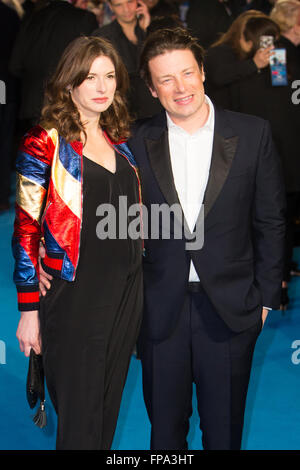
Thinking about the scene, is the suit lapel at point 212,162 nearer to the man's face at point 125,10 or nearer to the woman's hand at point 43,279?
the woman's hand at point 43,279

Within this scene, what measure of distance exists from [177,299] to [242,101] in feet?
8.71

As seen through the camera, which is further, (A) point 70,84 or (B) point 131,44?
(B) point 131,44

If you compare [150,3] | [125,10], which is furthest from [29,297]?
[150,3]

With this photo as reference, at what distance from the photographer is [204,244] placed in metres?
2.49

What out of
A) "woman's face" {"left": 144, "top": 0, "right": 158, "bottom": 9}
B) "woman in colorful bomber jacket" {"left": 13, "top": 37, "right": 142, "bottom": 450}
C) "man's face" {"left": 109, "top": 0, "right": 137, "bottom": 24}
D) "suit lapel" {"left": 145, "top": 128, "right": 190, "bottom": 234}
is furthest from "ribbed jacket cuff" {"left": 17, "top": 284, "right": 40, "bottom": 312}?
"woman's face" {"left": 144, "top": 0, "right": 158, "bottom": 9}

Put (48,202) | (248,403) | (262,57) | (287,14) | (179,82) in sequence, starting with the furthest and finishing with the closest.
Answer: (287,14) → (262,57) → (248,403) → (179,82) → (48,202)

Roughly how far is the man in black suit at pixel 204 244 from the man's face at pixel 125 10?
2536 millimetres

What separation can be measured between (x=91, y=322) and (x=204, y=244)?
447 mm

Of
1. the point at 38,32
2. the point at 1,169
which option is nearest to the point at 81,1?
the point at 38,32

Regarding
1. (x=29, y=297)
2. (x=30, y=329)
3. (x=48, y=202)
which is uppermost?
(x=48, y=202)

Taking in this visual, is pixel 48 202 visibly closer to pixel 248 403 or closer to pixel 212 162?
pixel 212 162

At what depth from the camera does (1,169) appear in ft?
24.6

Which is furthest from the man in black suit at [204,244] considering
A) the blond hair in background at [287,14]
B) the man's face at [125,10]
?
the blond hair in background at [287,14]
